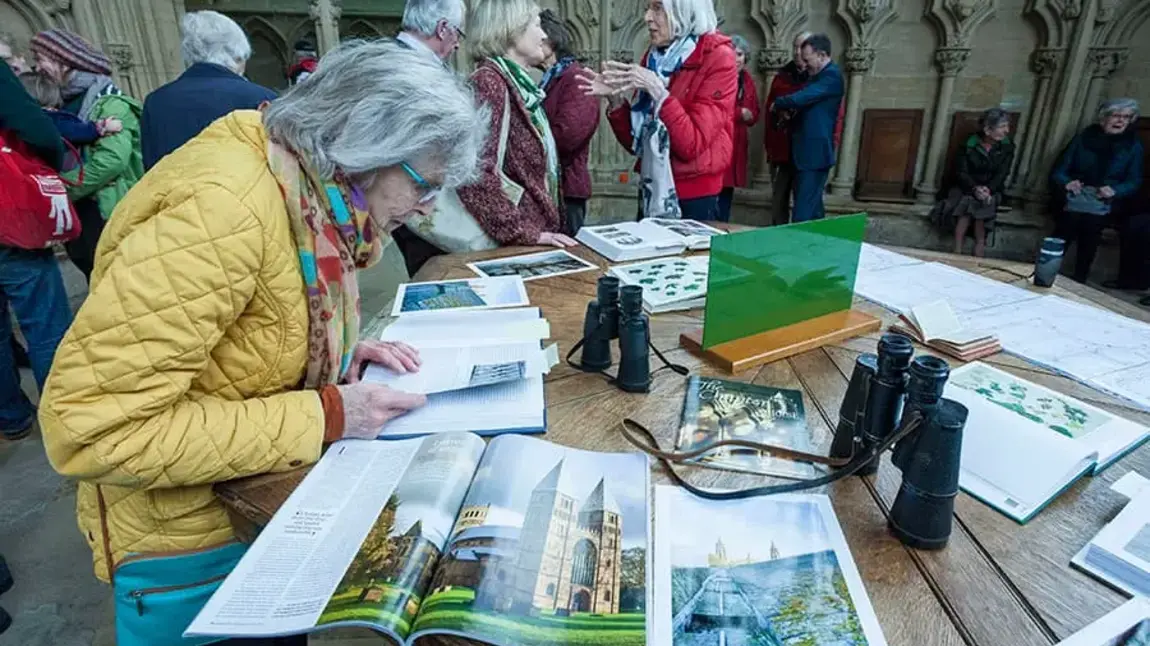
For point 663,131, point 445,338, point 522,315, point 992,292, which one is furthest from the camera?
point 663,131

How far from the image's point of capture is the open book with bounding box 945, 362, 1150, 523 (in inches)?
30.7

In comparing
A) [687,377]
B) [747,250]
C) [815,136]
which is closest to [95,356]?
[687,377]

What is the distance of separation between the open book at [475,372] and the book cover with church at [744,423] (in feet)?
0.81

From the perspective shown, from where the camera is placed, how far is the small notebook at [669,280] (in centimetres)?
144

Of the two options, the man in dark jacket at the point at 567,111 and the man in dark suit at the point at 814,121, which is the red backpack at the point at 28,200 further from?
the man in dark suit at the point at 814,121

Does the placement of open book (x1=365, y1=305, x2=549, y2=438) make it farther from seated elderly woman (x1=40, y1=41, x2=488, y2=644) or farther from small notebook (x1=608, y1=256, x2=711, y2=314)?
small notebook (x1=608, y1=256, x2=711, y2=314)

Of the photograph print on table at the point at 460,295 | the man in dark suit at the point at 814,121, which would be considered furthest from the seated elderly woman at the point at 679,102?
the man in dark suit at the point at 814,121

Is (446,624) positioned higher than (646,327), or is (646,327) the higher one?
(646,327)

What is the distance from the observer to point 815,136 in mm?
4023

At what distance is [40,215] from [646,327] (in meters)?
2.17

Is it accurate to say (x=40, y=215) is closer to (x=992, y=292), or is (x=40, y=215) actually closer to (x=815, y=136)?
(x=992, y=292)

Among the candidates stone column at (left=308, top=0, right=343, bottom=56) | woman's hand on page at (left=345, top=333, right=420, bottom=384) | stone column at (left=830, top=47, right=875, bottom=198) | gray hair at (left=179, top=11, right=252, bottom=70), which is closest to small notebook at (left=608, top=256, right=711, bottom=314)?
woman's hand on page at (left=345, top=333, right=420, bottom=384)

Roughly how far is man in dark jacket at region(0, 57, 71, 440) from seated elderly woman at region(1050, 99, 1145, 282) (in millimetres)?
5450

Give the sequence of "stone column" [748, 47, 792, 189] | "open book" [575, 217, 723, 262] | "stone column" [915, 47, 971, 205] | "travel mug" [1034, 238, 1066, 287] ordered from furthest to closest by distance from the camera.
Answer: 1. "stone column" [748, 47, 792, 189]
2. "stone column" [915, 47, 971, 205]
3. "open book" [575, 217, 723, 262]
4. "travel mug" [1034, 238, 1066, 287]
